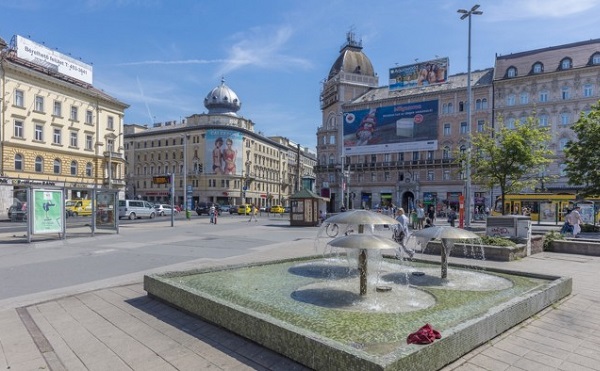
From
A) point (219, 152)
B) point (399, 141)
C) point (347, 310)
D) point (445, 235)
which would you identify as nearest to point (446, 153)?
point (399, 141)

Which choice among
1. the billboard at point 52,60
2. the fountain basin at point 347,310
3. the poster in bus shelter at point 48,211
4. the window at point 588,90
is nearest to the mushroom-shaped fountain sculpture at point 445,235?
the fountain basin at point 347,310

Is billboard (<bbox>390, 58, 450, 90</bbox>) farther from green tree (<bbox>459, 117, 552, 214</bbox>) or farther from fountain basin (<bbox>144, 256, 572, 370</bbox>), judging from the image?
fountain basin (<bbox>144, 256, 572, 370</bbox>)

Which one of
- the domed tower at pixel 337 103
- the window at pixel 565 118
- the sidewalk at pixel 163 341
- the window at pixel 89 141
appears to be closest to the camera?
the sidewalk at pixel 163 341

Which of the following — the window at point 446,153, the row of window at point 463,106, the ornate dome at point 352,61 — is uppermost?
the ornate dome at point 352,61

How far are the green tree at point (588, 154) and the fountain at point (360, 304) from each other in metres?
18.9

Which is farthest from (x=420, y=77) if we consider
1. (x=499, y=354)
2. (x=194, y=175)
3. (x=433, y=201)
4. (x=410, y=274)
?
(x=499, y=354)

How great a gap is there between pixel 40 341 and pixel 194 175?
3169 inches

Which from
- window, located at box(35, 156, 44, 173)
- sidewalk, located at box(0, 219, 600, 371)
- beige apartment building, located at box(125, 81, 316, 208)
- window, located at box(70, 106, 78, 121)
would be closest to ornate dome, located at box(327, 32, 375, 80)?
beige apartment building, located at box(125, 81, 316, 208)

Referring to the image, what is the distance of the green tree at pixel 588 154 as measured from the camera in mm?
23763

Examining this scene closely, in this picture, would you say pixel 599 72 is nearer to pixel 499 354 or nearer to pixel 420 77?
pixel 420 77

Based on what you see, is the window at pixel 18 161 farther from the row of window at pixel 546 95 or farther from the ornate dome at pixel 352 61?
the row of window at pixel 546 95

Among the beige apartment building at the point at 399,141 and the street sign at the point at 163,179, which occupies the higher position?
the beige apartment building at the point at 399,141

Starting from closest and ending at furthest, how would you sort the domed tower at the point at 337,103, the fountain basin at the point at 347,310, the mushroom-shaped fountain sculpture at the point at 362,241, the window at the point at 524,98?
the fountain basin at the point at 347,310
the mushroom-shaped fountain sculpture at the point at 362,241
the window at the point at 524,98
the domed tower at the point at 337,103

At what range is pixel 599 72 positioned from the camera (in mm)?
50688
